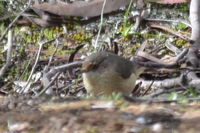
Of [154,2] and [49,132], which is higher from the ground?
[154,2]

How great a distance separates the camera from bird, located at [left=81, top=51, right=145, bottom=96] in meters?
5.45

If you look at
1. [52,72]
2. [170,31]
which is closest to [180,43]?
[170,31]

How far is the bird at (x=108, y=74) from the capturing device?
215 inches

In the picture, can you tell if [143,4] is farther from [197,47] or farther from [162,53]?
[197,47]

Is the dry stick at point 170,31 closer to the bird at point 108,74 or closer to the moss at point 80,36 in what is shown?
the moss at point 80,36

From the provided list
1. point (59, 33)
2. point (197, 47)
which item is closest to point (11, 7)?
point (59, 33)

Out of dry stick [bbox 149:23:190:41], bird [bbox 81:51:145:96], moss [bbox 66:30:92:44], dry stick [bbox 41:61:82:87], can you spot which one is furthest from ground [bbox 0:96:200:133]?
moss [bbox 66:30:92:44]

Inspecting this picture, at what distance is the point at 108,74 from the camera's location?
18.4 feet

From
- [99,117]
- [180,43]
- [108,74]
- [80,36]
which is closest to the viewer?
[99,117]

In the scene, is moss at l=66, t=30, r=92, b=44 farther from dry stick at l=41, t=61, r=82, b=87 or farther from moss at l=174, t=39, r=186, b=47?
dry stick at l=41, t=61, r=82, b=87

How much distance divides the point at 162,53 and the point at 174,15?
91 centimetres

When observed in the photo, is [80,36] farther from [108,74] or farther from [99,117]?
[99,117]

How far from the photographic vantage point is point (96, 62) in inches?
226

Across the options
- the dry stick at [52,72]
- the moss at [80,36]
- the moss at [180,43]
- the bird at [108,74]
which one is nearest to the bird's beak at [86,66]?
the bird at [108,74]
